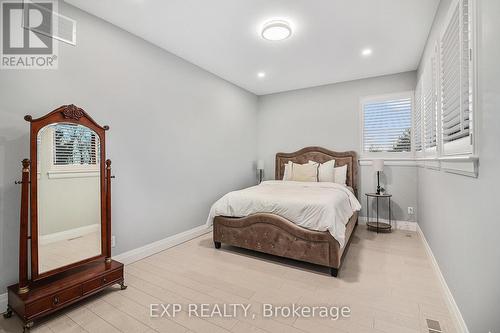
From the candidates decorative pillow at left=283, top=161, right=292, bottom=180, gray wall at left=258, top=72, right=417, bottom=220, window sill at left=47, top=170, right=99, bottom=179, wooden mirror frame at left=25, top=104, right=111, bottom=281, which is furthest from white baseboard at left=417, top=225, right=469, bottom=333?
window sill at left=47, top=170, right=99, bottom=179

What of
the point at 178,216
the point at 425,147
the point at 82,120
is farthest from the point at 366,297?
the point at 82,120

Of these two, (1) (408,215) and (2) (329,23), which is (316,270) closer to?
(1) (408,215)

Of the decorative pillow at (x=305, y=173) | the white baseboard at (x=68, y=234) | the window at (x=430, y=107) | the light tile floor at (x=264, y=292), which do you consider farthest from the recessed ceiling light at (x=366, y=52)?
the white baseboard at (x=68, y=234)

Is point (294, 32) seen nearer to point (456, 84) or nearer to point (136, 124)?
point (456, 84)

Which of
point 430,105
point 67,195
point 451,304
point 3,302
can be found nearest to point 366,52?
point 430,105

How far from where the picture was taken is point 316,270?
8.55 ft

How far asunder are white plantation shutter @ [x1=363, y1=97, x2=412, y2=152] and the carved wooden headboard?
1.19 feet

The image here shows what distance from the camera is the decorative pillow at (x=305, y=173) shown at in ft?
14.5

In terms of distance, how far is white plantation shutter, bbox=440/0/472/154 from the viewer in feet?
4.83

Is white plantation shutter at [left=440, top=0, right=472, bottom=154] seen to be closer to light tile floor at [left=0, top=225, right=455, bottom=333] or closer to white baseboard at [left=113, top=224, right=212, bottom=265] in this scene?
light tile floor at [left=0, top=225, right=455, bottom=333]

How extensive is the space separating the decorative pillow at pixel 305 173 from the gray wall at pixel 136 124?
1.31 m

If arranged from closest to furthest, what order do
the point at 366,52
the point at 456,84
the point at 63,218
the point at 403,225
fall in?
the point at 456,84
the point at 63,218
the point at 366,52
the point at 403,225

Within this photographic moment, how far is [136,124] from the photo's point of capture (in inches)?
114

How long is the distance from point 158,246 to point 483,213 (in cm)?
323
